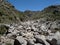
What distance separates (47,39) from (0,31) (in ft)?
21.0

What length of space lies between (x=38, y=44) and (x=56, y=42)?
1090mm

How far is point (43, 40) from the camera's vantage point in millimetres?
13211

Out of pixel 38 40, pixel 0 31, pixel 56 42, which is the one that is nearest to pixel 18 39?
pixel 38 40

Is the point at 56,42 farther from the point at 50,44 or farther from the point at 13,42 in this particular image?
the point at 13,42

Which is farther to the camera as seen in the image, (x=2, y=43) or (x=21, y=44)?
(x=2, y=43)

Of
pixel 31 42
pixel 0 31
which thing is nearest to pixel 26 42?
pixel 31 42

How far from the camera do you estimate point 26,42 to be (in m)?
13.2

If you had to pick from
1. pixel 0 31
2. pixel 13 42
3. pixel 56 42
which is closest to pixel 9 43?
pixel 13 42

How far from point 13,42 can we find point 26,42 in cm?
96

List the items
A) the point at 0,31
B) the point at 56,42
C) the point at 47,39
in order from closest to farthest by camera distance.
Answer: the point at 56,42 < the point at 47,39 < the point at 0,31

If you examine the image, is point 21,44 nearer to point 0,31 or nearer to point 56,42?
point 56,42

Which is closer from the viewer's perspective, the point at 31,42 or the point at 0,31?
the point at 31,42

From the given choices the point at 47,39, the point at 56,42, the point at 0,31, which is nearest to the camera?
the point at 56,42

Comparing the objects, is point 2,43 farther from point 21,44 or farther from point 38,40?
point 38,40
